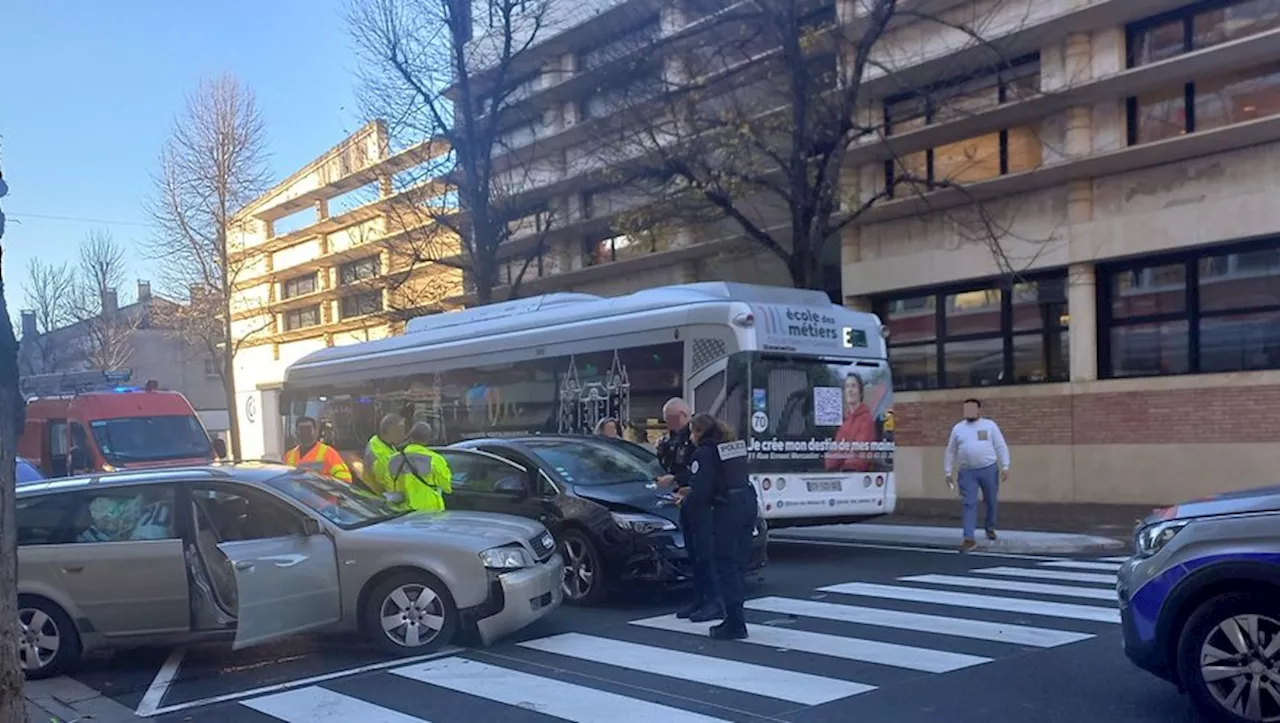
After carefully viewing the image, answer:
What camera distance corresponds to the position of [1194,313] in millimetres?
17156

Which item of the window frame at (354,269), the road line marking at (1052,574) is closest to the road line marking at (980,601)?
the road line marking at (1052,574)

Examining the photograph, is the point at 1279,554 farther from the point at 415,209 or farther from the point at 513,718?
the point at 415,209

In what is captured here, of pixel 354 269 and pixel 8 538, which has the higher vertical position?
pixel 354 269

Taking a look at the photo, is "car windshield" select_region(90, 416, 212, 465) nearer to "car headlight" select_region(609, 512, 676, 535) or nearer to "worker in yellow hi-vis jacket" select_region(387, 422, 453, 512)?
"worker in yellow hi-vis jacket" select_region(387, 422, 453, 512)

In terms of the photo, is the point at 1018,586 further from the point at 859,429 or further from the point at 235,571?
the point at 235,571

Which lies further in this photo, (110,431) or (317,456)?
(110,431)

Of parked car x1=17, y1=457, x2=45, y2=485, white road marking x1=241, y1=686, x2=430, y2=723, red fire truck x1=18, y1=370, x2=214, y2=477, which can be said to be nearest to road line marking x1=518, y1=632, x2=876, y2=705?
white road marking x1=241, y1=686, x2=430, y2=723

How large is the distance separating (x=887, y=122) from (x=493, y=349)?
9.59 metres

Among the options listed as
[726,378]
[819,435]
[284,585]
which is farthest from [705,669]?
[819,435]

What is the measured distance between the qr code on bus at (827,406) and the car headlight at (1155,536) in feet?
22.7

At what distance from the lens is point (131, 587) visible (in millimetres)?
7805

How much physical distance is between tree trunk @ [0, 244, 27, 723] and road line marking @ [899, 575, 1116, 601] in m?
8.11

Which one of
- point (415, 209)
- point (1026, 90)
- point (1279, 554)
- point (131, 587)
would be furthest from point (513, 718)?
point (415, 209)

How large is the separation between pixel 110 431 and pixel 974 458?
1459 centimetres
